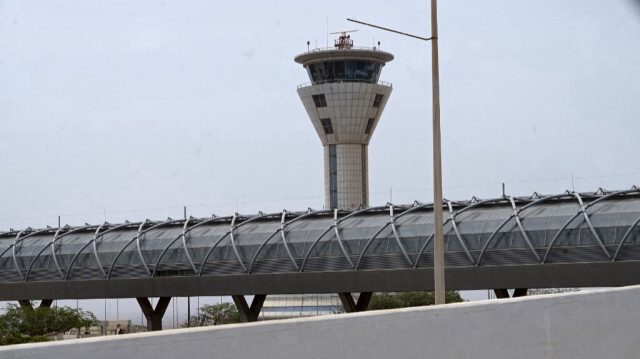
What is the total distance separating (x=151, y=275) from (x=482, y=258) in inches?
967

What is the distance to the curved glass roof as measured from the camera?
5897cm

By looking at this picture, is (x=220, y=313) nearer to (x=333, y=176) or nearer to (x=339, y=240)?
(x=333, y=176)

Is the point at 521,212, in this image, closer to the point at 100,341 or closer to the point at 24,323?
the point at 24,323

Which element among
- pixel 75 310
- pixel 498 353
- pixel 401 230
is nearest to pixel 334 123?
pixel 75 310

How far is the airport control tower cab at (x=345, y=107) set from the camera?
13925 cm

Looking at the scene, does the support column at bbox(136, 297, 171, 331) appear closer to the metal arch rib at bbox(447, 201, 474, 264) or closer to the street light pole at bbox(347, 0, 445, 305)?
the metal arch rib at bbox(447, 201, 474, 264)

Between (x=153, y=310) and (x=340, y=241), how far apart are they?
17292mm

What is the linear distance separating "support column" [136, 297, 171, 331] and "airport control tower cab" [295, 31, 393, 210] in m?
67.8

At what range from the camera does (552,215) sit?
61.3 m

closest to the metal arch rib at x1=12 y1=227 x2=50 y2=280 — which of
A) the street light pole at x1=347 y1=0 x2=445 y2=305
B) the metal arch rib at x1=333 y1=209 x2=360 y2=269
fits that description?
the metal arch rib at x1=333 y1=209 x2=360 y2=269

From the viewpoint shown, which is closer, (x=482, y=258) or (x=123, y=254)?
(x=482, y=258)

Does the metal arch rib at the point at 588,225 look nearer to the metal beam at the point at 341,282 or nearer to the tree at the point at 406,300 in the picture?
the metal beam at the point at 341,282

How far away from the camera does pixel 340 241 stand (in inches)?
2630

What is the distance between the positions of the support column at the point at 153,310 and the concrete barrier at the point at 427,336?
61.2m
